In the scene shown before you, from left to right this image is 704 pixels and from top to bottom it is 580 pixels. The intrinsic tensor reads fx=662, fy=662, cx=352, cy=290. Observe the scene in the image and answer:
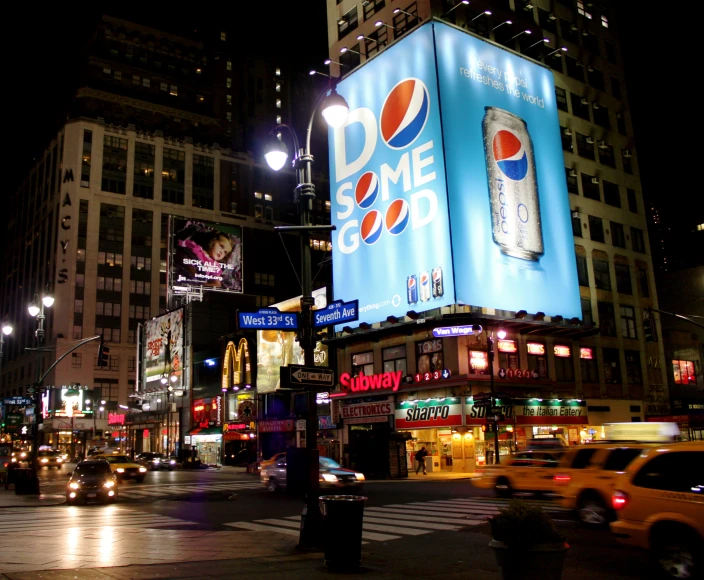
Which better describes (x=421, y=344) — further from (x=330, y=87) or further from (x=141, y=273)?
(x=141, y=273)

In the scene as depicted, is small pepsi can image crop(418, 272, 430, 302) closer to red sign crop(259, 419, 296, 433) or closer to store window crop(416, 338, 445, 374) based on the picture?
store window crop(416, 338, 445, 374)

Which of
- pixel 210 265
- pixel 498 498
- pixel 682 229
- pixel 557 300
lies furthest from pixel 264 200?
pixel 498 498

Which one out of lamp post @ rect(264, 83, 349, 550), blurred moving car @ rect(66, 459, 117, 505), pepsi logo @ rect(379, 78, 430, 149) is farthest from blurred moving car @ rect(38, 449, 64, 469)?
lamp post @ rect(264, 83, 349, 550)

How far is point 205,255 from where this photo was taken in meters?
69.0

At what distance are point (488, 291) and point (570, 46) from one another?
1155 inches

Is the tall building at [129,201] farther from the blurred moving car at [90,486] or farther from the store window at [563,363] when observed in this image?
the blurred moving car at [90,486]

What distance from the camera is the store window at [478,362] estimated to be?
41.9 meters

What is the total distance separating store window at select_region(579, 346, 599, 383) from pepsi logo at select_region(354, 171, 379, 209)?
1938 cm

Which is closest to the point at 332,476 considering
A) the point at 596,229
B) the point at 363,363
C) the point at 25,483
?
the point at 25,483

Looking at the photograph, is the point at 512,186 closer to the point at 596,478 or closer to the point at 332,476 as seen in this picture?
the point at 332,476

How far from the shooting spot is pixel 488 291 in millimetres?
43406

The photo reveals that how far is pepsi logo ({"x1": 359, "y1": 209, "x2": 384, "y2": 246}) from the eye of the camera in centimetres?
4803

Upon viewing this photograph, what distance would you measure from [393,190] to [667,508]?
1551 inches

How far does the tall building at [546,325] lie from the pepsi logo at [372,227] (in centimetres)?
642
